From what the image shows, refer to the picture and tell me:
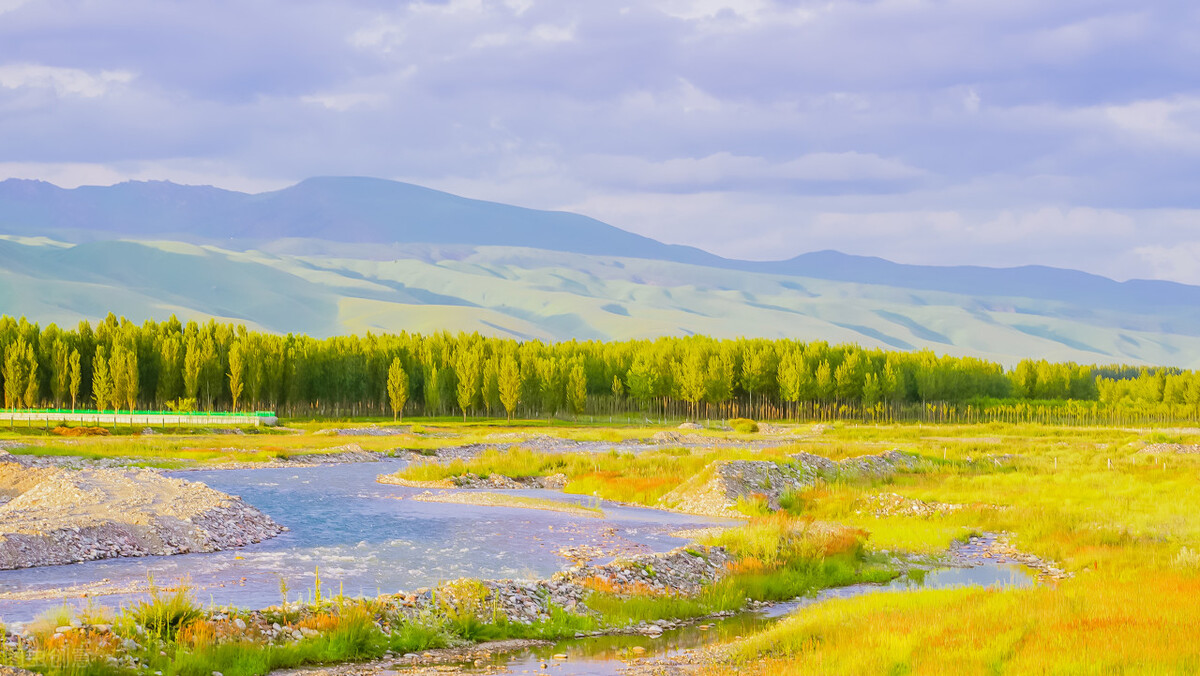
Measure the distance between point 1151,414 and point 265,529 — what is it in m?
169

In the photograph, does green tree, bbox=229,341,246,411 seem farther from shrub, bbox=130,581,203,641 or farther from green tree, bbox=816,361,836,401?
shrub, bbox=130,581,203,641

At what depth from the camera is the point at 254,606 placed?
2439cm

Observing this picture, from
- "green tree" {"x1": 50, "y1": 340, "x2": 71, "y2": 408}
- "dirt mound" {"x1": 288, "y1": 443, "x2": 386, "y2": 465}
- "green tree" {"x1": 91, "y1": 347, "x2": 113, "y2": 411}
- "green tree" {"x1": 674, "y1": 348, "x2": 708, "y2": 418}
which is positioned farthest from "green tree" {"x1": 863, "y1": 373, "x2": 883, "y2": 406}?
"green tree" {"x1": 50, "y1": 340, "x2": 71, "y2": 408}

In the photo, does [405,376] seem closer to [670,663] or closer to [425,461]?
[425,461]

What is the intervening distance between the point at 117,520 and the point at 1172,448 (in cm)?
7701

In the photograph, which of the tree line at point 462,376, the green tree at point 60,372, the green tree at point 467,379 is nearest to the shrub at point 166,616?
the tree line at point 462,376

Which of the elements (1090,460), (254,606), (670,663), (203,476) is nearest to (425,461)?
(203,476)

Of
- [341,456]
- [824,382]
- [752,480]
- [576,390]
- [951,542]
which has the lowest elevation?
[951,542]

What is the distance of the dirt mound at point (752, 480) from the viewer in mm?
48500

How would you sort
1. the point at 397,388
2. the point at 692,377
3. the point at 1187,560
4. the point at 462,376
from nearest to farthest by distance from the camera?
1. the point at 1187,560
2. the point at 397,388
3. the point at 462,376
4. the point at 692,377

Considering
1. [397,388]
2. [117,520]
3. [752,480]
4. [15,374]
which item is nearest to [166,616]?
[117,520]

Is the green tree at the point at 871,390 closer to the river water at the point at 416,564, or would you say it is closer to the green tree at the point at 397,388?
the green tree at the point at 397,388

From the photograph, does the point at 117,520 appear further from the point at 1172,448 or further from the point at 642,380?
the point at 642,380

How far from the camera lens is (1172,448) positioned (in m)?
84.6
